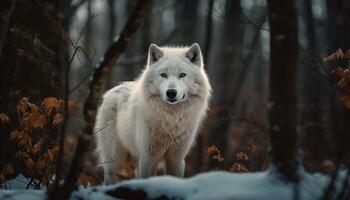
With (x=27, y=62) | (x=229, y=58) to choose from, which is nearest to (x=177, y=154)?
(x=27, y=62)

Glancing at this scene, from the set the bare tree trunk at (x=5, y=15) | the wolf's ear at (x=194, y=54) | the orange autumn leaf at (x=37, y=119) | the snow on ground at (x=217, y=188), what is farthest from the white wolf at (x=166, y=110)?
the snow on ground at (x=217, y=188)

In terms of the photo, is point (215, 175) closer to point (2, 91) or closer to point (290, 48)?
point (290, 48)

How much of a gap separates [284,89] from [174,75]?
2463 millimetres

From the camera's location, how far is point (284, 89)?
12.9 feet

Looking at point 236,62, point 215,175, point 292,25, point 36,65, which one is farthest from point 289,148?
point 236,62

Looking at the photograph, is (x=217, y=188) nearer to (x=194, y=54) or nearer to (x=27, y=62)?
(x=194, y=54)

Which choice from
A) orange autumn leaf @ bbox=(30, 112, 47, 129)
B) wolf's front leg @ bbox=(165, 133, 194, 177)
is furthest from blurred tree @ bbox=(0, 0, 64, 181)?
wolf's front leg @ bbox=(165, 133, 194, 177)

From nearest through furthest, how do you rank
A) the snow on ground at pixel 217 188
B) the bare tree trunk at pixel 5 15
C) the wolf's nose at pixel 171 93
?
the snow on ground at pixel 217 188 → the bare tree trunk at pixel 5 15 → the wolf's nose at pixel 171 93

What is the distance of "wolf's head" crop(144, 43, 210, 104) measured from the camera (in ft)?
19.6

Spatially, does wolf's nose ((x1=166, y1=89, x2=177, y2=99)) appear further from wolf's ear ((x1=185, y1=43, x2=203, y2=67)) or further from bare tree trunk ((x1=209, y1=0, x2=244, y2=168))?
bare tree trunk ((x1=209, y1=0, x2=244, y2=168))

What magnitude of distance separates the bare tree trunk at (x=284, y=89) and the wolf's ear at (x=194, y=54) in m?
2.71

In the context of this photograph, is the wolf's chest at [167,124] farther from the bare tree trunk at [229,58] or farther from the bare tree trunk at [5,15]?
the bare tree trunk at [229,58]

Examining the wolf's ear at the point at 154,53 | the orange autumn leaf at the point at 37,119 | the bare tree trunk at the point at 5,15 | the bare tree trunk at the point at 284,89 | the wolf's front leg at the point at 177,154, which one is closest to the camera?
the bare tree trunk at the point at 284,89

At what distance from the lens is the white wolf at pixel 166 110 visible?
6168 millimetres
